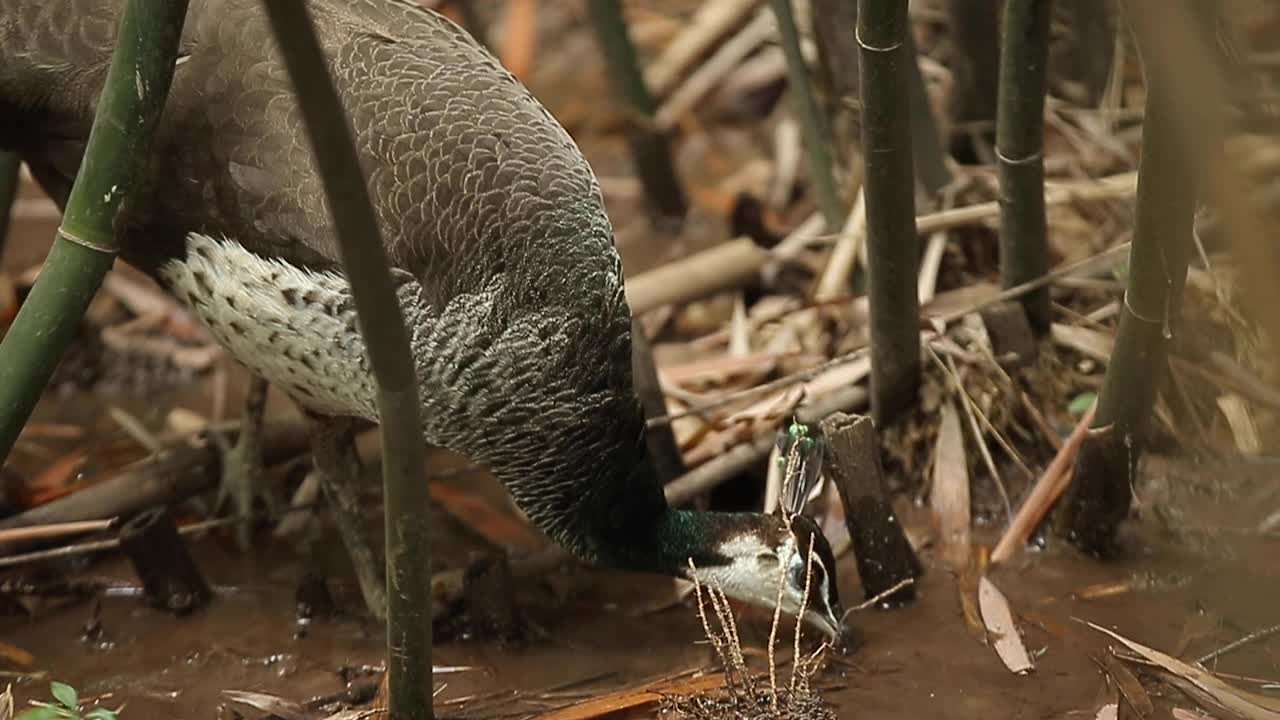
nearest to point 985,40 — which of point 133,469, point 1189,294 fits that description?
point 1189,294

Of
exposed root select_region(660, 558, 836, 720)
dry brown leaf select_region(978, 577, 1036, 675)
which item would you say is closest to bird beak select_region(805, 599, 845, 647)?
exposed root select_region(660, 558, 836, 720)

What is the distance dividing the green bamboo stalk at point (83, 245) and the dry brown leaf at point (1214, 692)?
1671 millimetres

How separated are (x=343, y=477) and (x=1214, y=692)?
1611mm

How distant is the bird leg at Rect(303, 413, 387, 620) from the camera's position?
2824mm

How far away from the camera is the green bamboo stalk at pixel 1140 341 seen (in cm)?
210

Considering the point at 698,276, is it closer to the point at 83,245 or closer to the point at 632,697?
Answer: the point at 632,697

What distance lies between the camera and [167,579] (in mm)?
2715

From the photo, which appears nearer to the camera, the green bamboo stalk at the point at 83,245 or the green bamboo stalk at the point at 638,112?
the green bamboo stalk at the point at 83,245

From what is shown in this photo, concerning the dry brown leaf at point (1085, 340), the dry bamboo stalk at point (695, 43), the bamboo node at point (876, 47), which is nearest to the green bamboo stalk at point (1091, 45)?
the dry brown leaf at point (1085, 340)

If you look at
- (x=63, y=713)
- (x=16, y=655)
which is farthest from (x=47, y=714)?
(x=16, y=655)

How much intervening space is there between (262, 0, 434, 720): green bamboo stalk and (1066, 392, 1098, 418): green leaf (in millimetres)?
1449

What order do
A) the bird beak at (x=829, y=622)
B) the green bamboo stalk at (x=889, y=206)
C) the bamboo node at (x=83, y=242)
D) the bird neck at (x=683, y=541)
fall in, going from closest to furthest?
the bamboo node at (x=83, y=242) < the green bamboo stalk at (x=889, y=206) < the bird beak at (x=829, y=622) < the bird neck at (x=683, y=541)

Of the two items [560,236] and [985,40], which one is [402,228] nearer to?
[560,236]

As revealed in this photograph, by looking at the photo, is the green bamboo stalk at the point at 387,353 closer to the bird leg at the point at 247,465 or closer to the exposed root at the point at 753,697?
the exposed root at the point at 753,697
